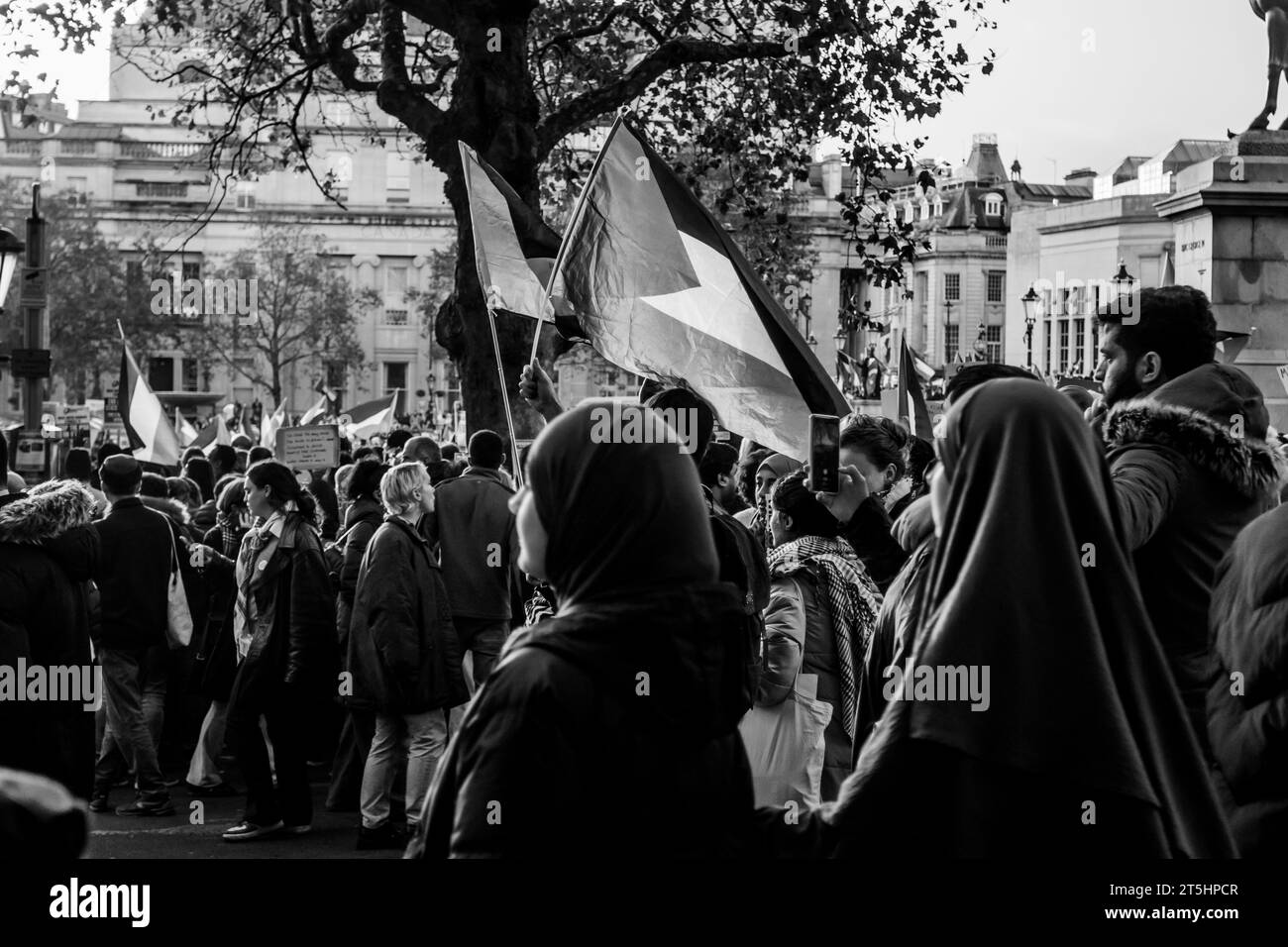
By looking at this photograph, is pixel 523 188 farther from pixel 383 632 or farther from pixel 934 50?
pixel 383 632

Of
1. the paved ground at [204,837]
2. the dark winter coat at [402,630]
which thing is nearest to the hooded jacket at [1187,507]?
the dark winter coat at [402,630]

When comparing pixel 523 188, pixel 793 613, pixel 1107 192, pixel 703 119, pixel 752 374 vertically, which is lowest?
pixel 793 613

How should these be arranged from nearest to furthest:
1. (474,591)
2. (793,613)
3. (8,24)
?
1. (793,613)
2. (474,591)
3. (8,24)

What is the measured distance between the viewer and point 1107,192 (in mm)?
100750

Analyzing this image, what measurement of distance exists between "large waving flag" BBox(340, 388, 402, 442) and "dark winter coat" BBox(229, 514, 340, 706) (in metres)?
21.2

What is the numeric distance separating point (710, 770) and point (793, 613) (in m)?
2.89

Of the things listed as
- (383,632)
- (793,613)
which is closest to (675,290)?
(793,613)

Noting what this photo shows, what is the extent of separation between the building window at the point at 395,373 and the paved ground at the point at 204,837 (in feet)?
267

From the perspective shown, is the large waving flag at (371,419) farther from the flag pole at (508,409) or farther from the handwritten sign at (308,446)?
the flag pole at (508,409)

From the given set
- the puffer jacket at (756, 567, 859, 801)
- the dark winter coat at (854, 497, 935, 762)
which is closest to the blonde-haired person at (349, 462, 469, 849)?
the puffer jacket at (756, 567, 859, 801)

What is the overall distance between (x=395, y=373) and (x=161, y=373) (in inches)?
494

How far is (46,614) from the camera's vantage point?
6.84 metres

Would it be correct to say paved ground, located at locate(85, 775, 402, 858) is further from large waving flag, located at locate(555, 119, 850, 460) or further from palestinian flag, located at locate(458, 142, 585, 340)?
large waving flag, located at locate(555, 119, 850, 460)
